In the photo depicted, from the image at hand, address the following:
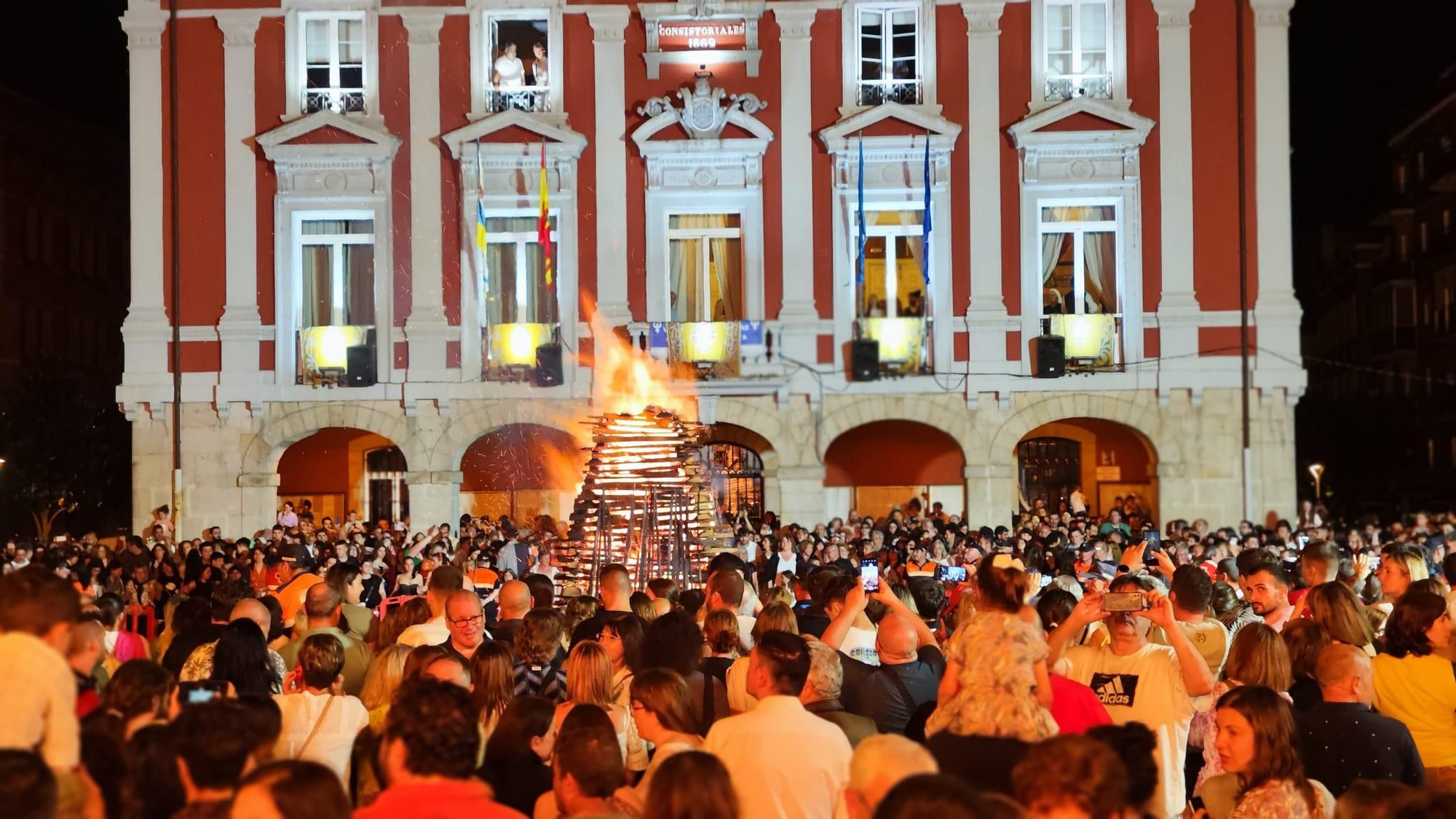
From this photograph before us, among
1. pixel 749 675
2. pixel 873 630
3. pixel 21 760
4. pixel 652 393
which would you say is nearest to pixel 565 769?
pixel 749 675

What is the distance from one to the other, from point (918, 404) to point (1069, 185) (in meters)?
4.22

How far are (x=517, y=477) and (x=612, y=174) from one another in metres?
5.56

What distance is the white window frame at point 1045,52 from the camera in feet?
89.7

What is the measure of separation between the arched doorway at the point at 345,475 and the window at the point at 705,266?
6.10m

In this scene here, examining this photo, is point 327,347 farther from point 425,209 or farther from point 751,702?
point 751,702

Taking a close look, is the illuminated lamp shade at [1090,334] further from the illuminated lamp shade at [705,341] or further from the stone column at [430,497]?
the stone column at [430,497]

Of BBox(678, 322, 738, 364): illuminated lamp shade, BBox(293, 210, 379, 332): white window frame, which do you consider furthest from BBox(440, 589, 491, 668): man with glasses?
BBox(293, 210, 379, 332): white window frame

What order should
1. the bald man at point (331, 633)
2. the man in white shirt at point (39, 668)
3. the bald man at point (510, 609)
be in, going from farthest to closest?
the bald man at point (510, 609) → the bald man at point (331, 633) → the man in white shirt at point (39, 668)

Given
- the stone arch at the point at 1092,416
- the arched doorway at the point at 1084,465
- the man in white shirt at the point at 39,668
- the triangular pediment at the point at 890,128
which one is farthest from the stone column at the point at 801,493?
the man in white shirt at the point at 39,668

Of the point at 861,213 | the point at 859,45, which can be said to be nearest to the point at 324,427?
the point at 861,213

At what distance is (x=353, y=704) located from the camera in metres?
7.02

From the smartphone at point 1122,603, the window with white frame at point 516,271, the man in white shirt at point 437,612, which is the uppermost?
the window with white frame at point 516,271

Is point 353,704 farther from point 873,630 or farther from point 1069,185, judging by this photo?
point 1069,185

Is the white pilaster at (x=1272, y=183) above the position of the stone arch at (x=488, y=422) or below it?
above
